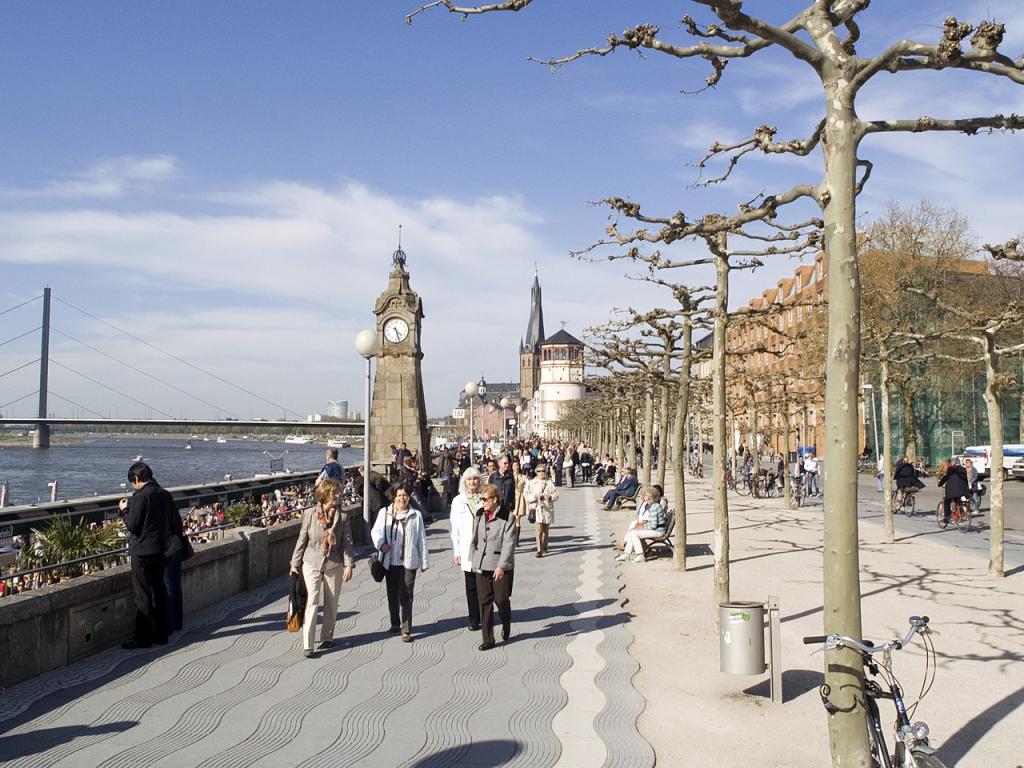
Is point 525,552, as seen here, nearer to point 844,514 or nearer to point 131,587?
point 131,587

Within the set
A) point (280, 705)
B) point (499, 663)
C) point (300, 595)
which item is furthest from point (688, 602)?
point (280, 705)

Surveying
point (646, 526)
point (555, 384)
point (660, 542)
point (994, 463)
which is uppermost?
point (555, 384)

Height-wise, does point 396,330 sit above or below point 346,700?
above

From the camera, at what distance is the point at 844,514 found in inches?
205

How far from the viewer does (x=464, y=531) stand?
956cm

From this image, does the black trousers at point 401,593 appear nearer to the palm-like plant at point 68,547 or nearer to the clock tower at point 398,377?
the palm-like plant at point 68,547

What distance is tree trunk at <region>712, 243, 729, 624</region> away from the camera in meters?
10.5

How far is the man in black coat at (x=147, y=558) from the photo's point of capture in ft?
28.6

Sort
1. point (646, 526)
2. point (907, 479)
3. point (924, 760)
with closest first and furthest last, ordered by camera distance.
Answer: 1. point (924, 760)
2. point (646, 526)
3. point (907, 479)

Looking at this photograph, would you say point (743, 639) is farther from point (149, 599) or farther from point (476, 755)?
point (149, 599)

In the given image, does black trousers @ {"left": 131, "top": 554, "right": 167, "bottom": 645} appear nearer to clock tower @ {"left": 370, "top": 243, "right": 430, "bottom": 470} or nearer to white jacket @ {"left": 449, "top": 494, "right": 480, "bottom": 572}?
white jacket @ {"left": 449, "top": 494, "right": 480, "bottom": 572}

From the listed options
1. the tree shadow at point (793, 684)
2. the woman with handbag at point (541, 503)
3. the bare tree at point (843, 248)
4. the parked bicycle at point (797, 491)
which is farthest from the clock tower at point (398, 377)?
the bare tree at point (843, 248)

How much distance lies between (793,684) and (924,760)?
3382 mm

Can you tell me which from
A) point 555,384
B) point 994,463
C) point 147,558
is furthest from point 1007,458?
point 555,384
